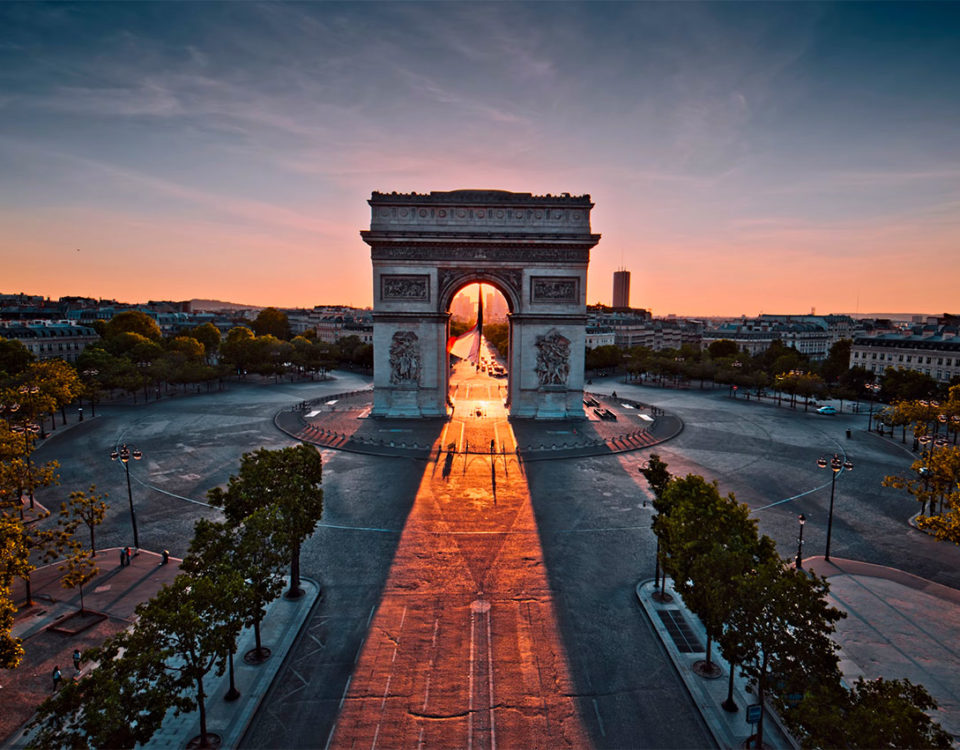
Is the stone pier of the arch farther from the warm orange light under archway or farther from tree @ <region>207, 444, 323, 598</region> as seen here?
tree @ <region>207, 444, 323, 598</region>

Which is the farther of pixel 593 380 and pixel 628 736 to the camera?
pixel 593 380

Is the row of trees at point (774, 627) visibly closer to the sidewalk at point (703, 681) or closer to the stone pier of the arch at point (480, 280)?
the sidewalk at point (703, 681)

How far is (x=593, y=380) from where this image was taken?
82812 millimetres

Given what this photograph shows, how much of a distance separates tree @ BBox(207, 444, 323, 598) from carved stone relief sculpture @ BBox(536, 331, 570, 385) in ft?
102

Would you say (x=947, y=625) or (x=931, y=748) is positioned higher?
(x=931, y=748)

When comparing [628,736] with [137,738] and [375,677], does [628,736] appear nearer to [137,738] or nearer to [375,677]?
[375,677]

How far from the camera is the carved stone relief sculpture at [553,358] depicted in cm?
4653

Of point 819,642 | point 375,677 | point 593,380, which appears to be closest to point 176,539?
point 375,677

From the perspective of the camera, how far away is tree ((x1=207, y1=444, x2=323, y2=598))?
16266mm

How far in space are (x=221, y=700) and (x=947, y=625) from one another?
22623 mm

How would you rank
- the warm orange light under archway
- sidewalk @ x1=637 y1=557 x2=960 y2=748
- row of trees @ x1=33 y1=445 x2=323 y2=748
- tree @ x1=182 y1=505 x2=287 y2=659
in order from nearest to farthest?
row of trees @ x1=33 y1=445 x2=323 y2=748 → the warm orange light under archway → tree @ x1=182 y1=505 x2=287 y2=659 → sidewalk @ x1=637 y1=557 x2=960 y2=748

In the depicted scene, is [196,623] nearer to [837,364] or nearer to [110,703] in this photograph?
[110,703]

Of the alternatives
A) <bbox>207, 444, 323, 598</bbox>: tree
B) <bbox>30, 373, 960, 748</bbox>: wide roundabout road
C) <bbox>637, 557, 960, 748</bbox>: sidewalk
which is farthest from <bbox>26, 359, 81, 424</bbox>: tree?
<bbox>637, 557, 960, 748</bbox>: sidewalk

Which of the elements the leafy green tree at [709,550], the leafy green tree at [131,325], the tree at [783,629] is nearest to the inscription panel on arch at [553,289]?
the leafy green tree at [709,550]
